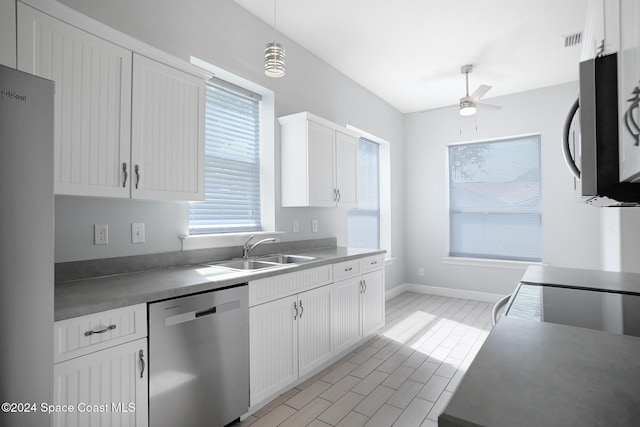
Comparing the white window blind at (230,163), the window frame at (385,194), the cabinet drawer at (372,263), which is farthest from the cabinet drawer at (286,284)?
the window frame at (385,194)

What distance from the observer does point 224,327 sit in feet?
6.23

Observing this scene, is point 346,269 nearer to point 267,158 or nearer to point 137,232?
point 267,158

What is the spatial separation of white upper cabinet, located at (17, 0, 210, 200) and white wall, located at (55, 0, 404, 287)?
0.31 metres

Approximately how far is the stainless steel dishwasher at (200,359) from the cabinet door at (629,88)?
172cm

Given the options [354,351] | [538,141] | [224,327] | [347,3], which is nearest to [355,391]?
[354,351]

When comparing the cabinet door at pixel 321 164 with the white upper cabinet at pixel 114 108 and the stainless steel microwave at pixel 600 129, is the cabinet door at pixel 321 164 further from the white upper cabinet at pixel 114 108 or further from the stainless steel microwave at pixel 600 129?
the stainless steel microwave at pixel 600 129

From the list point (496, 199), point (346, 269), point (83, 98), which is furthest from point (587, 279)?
point (496, 199)

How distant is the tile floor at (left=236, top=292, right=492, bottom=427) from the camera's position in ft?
7.09

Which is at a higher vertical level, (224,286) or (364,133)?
(364,133)

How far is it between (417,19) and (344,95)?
135 centimetres

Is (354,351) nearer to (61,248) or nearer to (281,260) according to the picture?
(281,260)

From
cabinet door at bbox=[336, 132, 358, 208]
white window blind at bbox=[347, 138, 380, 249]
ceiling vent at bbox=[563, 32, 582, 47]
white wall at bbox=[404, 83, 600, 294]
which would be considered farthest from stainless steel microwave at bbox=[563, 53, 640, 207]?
white wall at bbox=[404, 83, 600, 294]

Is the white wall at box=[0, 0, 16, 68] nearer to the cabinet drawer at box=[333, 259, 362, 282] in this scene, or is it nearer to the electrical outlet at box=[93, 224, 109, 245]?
the electrical outlet at box=[93, 224, 109, 245]

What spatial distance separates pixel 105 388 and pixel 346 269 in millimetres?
1968
